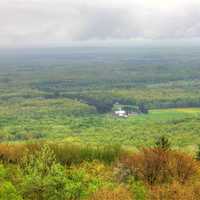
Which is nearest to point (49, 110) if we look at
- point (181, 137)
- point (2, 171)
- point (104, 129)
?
point (104, 129)

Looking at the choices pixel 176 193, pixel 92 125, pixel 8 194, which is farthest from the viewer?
pixel 92 125

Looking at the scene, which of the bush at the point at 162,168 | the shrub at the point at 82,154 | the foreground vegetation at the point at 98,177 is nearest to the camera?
the foreground vegetation at the point at 98,177

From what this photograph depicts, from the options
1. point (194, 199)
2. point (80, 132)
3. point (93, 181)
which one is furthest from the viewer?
point (80, 132)

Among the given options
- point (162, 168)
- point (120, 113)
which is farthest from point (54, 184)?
point (120, 113)

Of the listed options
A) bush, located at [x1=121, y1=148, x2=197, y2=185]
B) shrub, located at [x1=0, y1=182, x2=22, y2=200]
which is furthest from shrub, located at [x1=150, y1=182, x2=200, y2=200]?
shrub, located at [x1=0, y1=182, x2=22, y2=200]

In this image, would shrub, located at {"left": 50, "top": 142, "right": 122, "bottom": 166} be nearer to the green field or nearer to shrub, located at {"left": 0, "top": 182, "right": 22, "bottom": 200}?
the green field

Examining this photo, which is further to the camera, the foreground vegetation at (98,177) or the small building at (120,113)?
the small building at (120,113)

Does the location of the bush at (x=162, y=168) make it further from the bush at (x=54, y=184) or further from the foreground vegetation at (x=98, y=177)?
the bush at (x=54, y=184)

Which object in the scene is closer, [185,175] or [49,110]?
[185,175]

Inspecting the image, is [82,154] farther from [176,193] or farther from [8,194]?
[176,193]

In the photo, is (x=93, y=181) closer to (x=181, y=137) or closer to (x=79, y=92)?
(x=181, y=137)

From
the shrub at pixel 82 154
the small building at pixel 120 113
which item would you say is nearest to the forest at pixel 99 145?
the shrub at pixel 82 154
